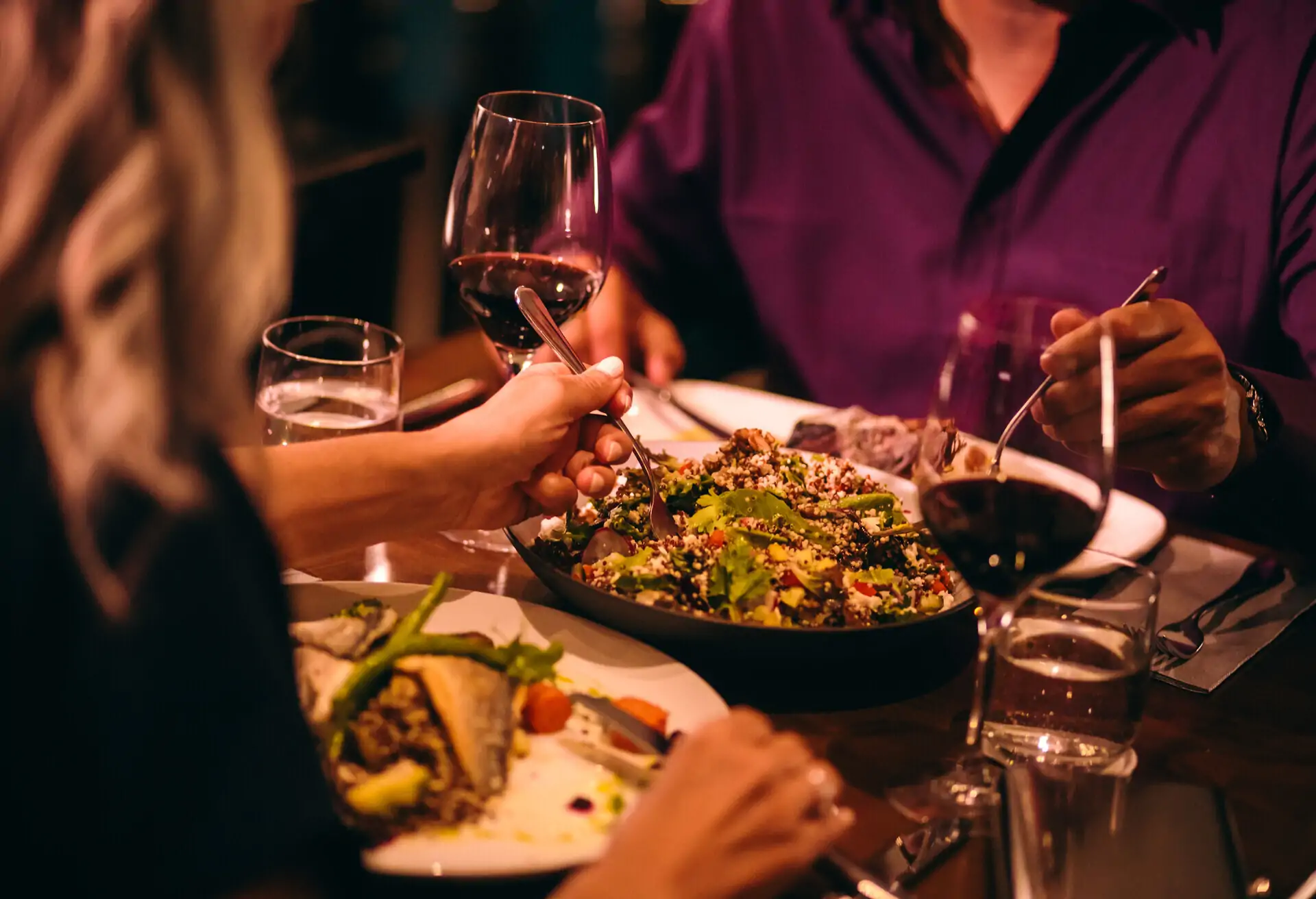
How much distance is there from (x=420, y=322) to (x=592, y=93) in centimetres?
103

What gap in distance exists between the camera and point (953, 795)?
3.07ft

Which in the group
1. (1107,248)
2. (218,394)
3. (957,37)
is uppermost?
(957,37)

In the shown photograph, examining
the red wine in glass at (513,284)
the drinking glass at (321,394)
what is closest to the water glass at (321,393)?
the drinking glass at (321,394)

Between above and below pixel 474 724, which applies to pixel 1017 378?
above

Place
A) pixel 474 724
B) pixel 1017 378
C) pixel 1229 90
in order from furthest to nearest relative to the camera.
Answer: pixel 1229 90 → pixel 1017 378 → pixel 474 724

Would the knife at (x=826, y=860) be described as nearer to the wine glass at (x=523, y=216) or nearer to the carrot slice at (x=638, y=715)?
the carrot slice at (x=638, y=715)

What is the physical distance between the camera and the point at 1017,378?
3.25ft

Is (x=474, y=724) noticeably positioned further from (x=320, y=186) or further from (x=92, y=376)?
(x=320, y=186)

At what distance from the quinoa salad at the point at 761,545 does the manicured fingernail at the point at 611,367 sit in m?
0.11

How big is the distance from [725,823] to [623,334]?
1.30m

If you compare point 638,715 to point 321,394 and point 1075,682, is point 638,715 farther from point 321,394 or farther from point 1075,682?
point 321,394

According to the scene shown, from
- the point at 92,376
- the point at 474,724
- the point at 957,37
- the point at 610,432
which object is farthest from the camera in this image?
the point at 957,37

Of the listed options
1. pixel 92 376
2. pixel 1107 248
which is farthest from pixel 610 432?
pixel 1107 248

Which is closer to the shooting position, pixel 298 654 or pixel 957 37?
pixel 298 654
